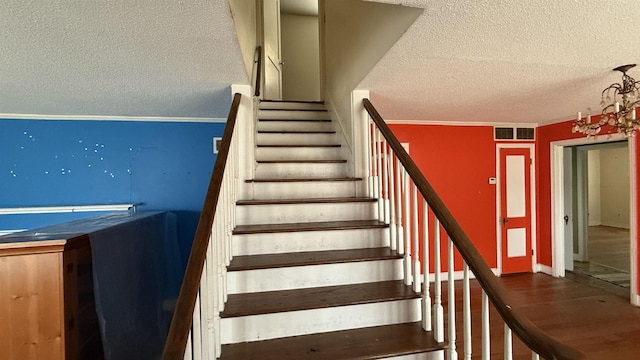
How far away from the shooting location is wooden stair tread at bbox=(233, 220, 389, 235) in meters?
1.95

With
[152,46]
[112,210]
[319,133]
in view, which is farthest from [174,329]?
[112,210]

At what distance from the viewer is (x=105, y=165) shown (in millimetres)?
3193

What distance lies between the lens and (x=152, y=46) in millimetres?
1613

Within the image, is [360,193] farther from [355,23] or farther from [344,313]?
[355,23]

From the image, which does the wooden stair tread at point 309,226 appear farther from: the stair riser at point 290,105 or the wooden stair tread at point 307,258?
the stair riser at point 290,105

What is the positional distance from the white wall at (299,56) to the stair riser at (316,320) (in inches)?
176

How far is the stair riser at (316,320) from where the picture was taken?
1.50 meters

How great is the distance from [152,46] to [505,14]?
1.90 metres

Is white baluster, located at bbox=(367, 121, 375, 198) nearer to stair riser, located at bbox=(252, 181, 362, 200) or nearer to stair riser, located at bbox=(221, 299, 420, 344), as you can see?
stair riser, located at bbox=(252, 181, 362, 200)

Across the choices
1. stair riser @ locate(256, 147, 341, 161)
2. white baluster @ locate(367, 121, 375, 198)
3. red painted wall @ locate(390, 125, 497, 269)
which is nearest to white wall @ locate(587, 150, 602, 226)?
red painted wall @ locate(390, 125, 497, 269)

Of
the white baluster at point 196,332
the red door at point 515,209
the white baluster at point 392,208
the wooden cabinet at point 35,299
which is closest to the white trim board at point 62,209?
the wooden cabinet at point 35,299

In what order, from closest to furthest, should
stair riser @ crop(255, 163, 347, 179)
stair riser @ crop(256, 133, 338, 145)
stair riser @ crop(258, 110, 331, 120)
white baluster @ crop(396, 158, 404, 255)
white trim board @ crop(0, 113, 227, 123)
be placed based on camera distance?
white baluster @ crop(396, 158, 404, 255) < stair riser @ crop(255, 163, 347, 179) < stair riser @ crop(256, 133, 338, 145) < white trim board @ crop(0, 113, 227, 123) < stair riser @ crop(258, 110, 331, 120)

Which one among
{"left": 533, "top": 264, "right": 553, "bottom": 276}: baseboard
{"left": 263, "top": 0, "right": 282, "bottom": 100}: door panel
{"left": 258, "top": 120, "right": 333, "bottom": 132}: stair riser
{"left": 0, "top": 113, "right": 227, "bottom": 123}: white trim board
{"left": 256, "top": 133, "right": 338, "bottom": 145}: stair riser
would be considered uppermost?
{"left": 263, "top": 0, "right": 282, "bottom": 100}: door panel

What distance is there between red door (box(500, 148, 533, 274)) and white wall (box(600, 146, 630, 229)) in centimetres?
534
